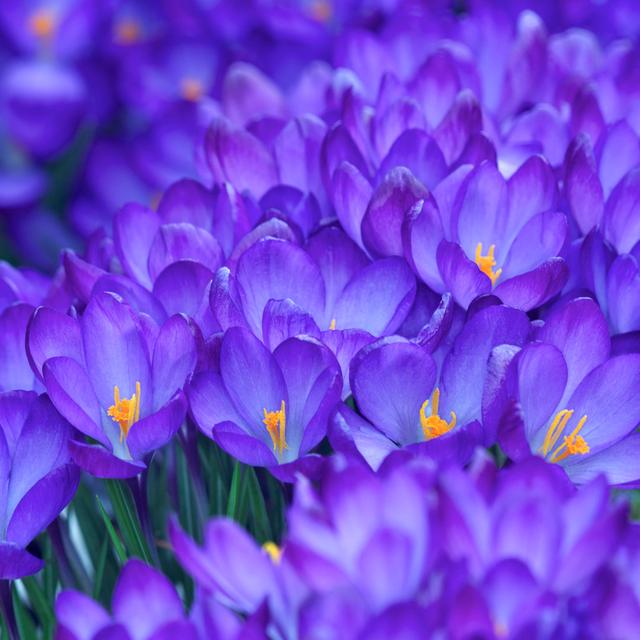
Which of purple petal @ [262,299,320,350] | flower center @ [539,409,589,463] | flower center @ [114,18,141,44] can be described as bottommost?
flower center @ [114,18,141,44]

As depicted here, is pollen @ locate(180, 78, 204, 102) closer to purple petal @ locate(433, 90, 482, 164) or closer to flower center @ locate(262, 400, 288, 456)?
purple petal @ locate(433, 90, 482, 164)

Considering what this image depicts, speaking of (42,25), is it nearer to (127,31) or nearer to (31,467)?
(127,31)

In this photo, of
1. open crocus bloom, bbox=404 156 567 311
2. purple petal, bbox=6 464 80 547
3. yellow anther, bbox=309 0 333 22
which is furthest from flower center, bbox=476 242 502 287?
yellow anther, bbox=309 0 333 22

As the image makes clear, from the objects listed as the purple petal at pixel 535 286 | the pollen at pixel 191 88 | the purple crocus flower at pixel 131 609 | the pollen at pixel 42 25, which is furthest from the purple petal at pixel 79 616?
the pollen at pixel 42 25

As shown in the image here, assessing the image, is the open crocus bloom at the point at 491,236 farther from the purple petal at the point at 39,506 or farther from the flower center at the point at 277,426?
the purple petal at the point at 39,506

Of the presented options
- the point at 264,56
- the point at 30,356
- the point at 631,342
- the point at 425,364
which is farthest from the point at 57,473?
the point at 264,56
